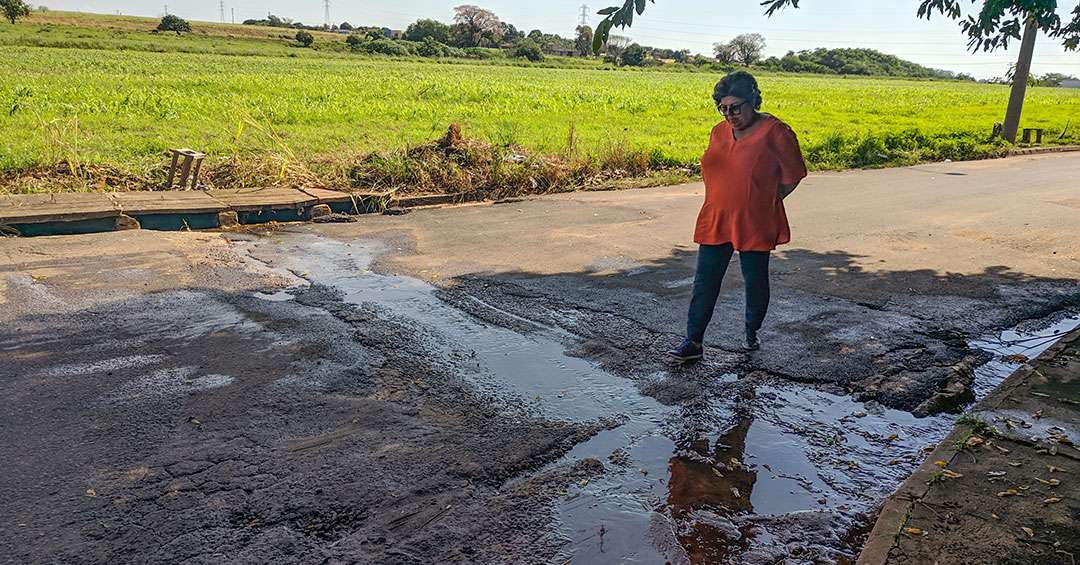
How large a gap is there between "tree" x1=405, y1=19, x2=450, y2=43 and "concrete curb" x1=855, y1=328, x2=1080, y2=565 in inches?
3715

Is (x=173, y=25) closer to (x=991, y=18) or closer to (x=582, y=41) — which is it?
(x=582, y=41)

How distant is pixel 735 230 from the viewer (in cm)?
470

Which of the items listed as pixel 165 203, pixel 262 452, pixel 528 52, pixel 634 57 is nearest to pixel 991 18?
pixel 262 452

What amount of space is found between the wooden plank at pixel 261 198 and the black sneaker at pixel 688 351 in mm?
5855

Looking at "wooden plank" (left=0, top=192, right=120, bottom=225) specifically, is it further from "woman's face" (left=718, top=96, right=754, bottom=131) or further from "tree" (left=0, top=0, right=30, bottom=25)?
"tree" (left=0, top=0, right=30, bottom=25)

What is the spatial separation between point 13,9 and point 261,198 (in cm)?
7770

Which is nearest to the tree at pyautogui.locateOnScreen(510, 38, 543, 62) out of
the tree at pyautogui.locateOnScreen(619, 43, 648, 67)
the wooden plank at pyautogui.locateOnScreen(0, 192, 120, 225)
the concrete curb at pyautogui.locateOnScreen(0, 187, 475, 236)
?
the tree at pyautogui.locateOnScreen(619, 43, 648, 67)

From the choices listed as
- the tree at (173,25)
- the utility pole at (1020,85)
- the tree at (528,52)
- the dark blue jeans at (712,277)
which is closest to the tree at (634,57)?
the tree at (528,52)

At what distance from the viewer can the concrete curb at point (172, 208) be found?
784 centimetres

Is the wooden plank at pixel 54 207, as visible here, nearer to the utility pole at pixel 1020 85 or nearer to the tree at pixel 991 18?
the tree at pixel 991 18

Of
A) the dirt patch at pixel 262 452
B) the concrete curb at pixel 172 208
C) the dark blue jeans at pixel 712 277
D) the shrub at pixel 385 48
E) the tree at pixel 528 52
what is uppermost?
the tree at pixel 528 52

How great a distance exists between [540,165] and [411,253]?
484 cm

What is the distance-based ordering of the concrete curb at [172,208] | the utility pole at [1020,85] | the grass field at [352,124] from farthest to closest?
the utility pole at [1020,85], the grass field at [352,124], the concrete curb at [172,208]

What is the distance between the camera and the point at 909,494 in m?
3.20
